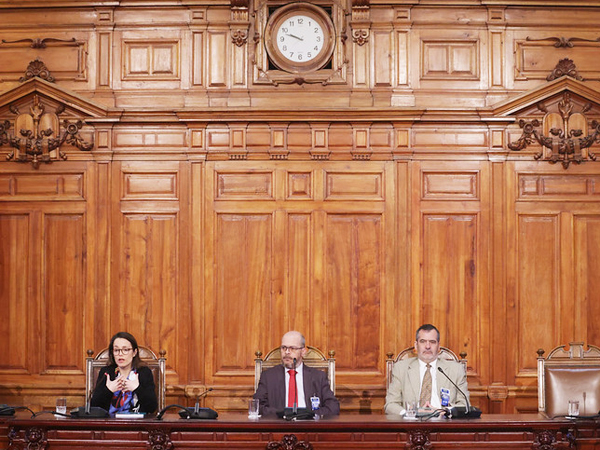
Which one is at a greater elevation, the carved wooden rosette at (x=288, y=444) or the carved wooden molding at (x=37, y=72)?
the carved wooden molding at (x=37, y=72)

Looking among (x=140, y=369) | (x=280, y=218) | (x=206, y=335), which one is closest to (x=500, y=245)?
(x=280, y=218)

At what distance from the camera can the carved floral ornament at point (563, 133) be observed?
658 cm

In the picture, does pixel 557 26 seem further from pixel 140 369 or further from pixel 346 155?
pixel 140 369

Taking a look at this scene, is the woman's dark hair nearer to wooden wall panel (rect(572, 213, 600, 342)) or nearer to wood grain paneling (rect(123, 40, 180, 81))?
Result: wood grain paneling (rect(123, 40, 180, 81))

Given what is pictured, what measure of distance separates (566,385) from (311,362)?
Result: 175 cm

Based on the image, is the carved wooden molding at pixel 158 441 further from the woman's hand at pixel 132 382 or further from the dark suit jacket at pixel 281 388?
the dark suit jacket at pixel 281 388

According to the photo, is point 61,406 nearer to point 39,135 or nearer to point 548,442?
point 39,135

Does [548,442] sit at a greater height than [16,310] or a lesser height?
lesser

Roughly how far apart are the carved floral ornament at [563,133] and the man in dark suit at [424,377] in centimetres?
187

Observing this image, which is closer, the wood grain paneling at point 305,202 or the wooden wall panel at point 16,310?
the wood grain paneling at point 305,202

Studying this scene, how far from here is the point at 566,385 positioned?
18.5 ft

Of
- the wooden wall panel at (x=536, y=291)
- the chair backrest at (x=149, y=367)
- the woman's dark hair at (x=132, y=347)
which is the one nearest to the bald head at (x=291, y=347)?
the chair backrest at (x=149, y=367)

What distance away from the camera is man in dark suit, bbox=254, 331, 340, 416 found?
5703 mm

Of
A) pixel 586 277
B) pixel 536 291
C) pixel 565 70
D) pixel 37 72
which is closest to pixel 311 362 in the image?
pixel 536 291
